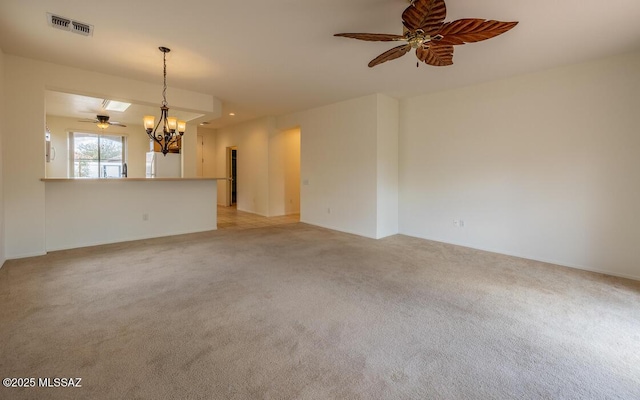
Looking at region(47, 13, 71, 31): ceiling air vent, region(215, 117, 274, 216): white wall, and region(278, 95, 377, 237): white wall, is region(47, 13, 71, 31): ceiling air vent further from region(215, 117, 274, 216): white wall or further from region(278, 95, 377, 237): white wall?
region(215, 117, 274, 216): white wall

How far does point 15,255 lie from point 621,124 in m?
7.76

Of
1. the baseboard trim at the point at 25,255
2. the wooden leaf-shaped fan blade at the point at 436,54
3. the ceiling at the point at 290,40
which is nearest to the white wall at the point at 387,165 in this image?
the ceiling at the point at 290,40

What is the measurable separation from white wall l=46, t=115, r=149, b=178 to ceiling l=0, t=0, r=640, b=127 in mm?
4989

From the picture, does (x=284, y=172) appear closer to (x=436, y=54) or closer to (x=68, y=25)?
(x=68, y=25)

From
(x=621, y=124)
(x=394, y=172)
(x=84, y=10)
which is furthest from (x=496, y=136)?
(x=84, y=10)

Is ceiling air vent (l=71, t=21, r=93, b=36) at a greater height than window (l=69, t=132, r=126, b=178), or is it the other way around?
ceiling air vent (l=71, t=21, r=93, b=36)

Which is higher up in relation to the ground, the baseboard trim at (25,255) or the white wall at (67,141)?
the white wall at (67,141)

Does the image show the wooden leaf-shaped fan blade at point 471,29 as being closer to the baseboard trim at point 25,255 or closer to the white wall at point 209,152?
the baseboard trim at point 25,255

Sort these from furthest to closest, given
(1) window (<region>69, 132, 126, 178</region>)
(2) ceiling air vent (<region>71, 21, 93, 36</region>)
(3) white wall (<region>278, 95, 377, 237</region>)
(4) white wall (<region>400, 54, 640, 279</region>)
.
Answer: (1) window (<region>69, 132, 126, 178</region>), (3) white wall (<region>278, 95, 377, 237</region>), (4) white wall (<region>400, 54, 640, 279</region>), (2) ceiling air vent (<region>71, 21, 93, 36</region>)

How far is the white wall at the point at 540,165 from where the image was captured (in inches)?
136

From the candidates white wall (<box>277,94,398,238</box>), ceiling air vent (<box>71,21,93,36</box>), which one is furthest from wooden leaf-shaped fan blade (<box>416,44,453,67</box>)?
ceiling air vent (<box>71,21,93,36</box>)

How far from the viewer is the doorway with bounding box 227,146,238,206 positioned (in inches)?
364

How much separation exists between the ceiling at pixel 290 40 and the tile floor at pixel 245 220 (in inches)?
115

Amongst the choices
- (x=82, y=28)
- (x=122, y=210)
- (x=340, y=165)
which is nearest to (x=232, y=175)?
(x=122, y=210)
